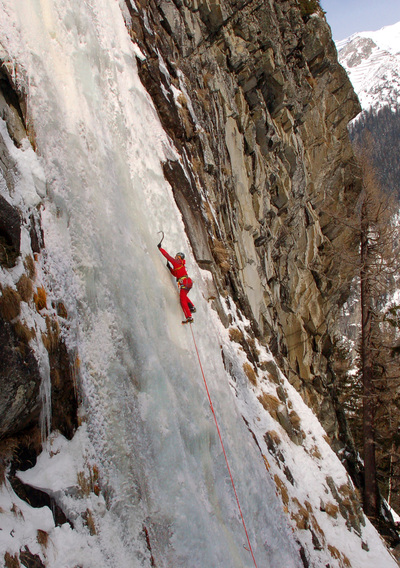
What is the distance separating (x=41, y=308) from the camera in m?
4.90

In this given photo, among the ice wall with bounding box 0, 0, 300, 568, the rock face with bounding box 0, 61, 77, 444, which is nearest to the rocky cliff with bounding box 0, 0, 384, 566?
the rock face with bounding box 0, 61, 77, 444

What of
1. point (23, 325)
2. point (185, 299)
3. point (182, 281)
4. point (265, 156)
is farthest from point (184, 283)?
point (265, 156)

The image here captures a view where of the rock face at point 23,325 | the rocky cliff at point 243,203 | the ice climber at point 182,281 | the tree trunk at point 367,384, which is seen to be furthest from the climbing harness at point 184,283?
the tree trunk at point 367,384

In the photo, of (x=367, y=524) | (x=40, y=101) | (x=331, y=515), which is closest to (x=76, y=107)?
(x=40, y=101)

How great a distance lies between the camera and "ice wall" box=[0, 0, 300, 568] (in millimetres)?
5023

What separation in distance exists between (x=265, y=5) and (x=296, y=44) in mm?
3733

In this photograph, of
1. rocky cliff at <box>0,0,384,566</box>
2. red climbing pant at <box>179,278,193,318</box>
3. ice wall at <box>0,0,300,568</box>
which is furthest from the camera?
red climbing pant at <box>179,278,193,318</box>

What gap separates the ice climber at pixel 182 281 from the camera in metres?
7.03

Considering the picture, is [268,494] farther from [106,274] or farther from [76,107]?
[76,107]

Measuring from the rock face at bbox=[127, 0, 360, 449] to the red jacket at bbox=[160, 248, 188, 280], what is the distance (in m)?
1.96

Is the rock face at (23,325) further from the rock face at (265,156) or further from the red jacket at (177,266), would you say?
the rock face at (265,156)

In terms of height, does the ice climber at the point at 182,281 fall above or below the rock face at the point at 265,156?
below

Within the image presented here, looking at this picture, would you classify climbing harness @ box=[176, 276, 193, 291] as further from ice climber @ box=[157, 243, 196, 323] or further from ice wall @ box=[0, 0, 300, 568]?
ice wall @ box=[0, 0, 300, 568]

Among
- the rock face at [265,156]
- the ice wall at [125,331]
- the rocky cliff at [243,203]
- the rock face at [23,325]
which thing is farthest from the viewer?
the rock face at [265,156]
